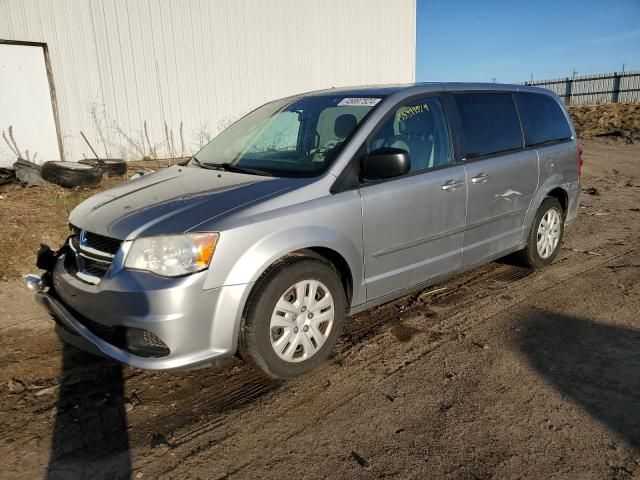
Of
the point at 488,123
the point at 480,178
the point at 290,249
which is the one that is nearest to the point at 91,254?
the point at 290,249

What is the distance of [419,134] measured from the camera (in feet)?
12.7

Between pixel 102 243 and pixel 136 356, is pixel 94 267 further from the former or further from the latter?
pixel 136 356

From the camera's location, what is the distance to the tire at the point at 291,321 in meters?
2.94

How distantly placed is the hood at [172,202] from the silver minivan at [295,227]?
0.02 m

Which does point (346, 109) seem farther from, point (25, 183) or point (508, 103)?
point (25, 183)

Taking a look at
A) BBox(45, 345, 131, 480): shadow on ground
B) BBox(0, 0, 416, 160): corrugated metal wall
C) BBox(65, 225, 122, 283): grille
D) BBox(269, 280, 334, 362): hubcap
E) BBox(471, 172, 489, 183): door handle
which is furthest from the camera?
BBox(0, 0, 416, 160): corrugated metal wall

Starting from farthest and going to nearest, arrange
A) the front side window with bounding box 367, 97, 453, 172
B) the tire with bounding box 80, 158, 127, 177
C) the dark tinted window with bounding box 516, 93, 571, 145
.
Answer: the tire with bounding box 80, 158, 127, 177
the dark tinted window with bounding box 516, 93, 571, 145
the front side window with bounding box 367, 97, 453, 172

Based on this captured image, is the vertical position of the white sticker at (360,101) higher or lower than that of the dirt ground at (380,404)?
higher

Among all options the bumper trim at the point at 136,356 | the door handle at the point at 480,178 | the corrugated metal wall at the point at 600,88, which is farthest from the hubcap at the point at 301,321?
the corrugated metal wall at the point at 600,88

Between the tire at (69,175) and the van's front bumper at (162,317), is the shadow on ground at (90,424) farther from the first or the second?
the tire at (69,175)

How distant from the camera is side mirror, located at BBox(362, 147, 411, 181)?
3.28 m

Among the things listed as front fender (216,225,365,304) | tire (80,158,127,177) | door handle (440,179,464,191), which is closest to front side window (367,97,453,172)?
door handle (440,179,464,191)

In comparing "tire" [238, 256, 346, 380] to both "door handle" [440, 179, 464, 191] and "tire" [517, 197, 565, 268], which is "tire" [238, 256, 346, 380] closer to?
"door handle" [440, 179, 464, 191]

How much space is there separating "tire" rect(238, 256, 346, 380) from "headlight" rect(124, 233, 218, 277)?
38 centimetres
